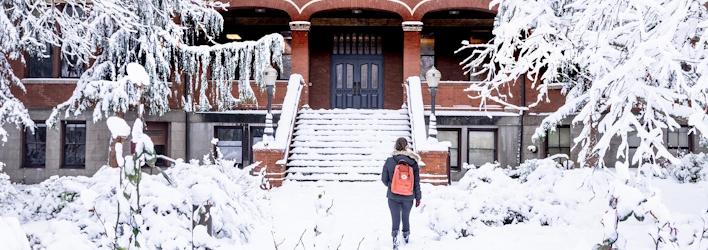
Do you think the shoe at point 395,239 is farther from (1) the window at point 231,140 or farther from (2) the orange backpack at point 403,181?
(1) the window at point 231,140

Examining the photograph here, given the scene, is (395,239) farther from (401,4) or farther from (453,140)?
(401,4)

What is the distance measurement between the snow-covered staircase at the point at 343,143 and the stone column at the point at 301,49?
1.03m

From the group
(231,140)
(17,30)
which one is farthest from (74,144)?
(17,30)

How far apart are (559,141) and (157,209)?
16.0 meters

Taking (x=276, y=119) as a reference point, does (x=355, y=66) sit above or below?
above

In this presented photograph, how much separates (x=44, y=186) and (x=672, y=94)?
9.99 metres

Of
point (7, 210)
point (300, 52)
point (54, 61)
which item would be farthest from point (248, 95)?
point (7, 210)

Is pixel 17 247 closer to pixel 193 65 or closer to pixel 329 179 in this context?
pixel 329 179

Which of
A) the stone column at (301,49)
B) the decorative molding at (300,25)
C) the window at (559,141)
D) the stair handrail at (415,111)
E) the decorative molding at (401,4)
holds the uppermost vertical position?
the decorative molding at (401,4)

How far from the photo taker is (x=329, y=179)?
50.9ft

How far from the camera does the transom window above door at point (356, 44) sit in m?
23.0

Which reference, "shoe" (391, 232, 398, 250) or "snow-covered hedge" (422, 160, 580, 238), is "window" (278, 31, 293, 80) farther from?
"shoe" (391, 232, 398, 250)

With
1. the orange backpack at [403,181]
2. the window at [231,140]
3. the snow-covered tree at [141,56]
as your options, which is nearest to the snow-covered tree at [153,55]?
the snow-covered tree at [141,56]

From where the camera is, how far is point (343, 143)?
17.1 meters
